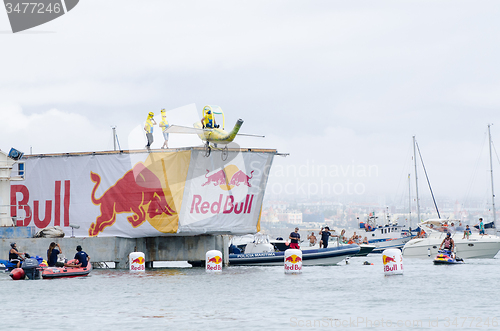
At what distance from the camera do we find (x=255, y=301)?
24.4 m

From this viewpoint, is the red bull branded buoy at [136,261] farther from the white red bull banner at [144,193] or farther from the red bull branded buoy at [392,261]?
the red bull branded buoy at [392,261]

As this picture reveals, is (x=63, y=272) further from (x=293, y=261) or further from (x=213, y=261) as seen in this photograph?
(x=293, y=261)

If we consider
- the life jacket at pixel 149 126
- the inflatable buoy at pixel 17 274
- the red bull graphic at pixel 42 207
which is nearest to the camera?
the inflatable buoy at pixel 17 274

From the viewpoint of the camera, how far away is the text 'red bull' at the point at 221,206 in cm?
3738

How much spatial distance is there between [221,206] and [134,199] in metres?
4.77

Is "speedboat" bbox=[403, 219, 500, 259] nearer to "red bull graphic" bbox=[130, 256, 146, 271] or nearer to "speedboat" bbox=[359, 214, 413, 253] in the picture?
"speedboat" bbox=[359, 214, 413, 253]

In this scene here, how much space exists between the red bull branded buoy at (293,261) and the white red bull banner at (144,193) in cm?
464

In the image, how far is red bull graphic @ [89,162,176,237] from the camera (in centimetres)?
3734

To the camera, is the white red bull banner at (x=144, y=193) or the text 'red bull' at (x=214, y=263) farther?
the white red bull banner at (x=144, y=193)

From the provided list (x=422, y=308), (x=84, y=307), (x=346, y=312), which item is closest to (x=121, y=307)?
(x=84, y=307)

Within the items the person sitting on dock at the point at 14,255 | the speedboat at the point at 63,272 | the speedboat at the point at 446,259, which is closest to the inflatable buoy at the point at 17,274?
the speedboat at the point at 63,272

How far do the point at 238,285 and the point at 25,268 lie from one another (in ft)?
33.2

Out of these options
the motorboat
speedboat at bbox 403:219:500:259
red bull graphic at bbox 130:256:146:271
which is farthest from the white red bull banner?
speedboat at bbox 403:219:500:259

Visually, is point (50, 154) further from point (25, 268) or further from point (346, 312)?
point (346, 312)
